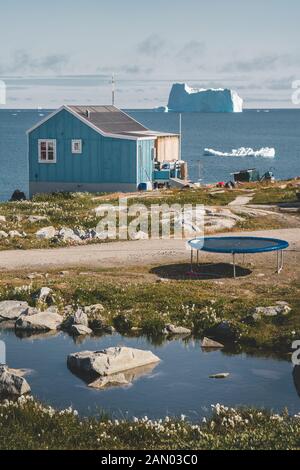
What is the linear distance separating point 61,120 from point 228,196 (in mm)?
13112

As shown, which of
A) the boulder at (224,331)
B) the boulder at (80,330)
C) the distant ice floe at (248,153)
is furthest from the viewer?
the distant ice floe at (248,153)

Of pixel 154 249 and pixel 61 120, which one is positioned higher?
pixel 61 120

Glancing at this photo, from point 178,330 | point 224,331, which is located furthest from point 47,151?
point 224,331

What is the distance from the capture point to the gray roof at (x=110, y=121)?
5766 cm

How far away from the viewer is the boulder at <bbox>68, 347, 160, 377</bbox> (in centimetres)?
2142

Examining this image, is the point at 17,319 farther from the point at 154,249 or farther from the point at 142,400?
the point at 154,249

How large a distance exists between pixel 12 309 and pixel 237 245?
27.2 ft

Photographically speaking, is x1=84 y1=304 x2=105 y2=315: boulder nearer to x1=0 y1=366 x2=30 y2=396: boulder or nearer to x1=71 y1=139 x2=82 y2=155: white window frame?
x1=0 y1=366 x2=30 y2=396: boulder

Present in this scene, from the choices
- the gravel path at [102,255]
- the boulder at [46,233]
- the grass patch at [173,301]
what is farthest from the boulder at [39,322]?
the boulder at [46,233]

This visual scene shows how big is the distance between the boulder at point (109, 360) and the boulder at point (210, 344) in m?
A: 2.08

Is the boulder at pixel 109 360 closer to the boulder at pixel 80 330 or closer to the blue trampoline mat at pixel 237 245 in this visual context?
the boulder at pixel 80 330
